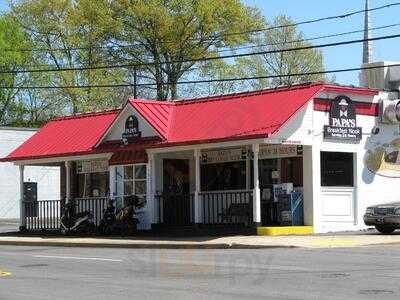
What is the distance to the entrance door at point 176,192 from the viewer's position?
95.2ft

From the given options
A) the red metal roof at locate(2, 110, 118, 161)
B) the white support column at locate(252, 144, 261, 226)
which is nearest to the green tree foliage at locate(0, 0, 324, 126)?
the red metal roof at locate(2, 110, 118, 161)

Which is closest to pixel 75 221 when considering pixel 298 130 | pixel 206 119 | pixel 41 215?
pixel 41 215

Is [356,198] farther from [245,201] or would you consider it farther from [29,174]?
[29,174]

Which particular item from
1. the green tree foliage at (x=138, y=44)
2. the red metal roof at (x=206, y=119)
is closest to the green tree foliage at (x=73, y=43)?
the green tree foliage at (x=138, y=44)

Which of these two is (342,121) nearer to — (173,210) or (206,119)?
(206,119)

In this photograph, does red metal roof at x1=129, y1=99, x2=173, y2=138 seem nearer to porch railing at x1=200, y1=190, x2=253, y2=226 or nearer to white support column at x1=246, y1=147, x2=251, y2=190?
porch railing at x1=200, y1=190, x2=253, y2=226

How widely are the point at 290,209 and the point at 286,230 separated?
896 mm

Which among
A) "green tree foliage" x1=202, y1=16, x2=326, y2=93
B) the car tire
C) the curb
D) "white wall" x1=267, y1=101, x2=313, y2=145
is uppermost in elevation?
"green tree foliage" x1=202, y1=16, x2=326, y2=93

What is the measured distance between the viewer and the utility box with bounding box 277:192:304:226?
85.3 ft

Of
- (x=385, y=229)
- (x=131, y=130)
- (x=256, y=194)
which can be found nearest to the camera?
(x=256, y=194)

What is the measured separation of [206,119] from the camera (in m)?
27.5

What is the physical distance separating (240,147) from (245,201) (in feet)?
7.53

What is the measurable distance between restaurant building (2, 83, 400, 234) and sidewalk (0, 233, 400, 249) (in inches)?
66.2

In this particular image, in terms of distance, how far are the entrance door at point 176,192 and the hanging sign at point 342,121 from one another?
557cm
